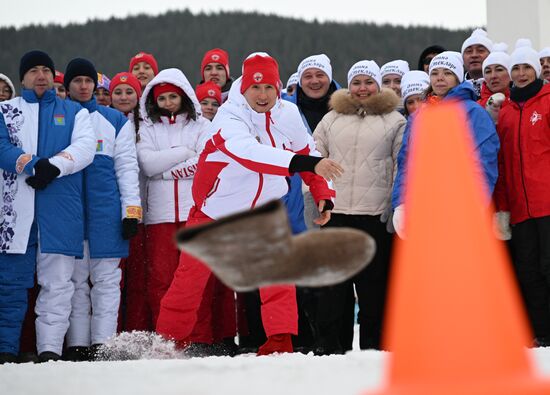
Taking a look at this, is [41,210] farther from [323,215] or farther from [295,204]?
[323,215]

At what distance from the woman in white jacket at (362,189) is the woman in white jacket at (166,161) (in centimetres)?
92

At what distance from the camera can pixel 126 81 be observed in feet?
23.0

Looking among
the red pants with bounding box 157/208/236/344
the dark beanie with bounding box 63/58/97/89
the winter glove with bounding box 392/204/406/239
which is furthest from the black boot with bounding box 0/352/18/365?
the winter glove with bounding box 392/204/406/239

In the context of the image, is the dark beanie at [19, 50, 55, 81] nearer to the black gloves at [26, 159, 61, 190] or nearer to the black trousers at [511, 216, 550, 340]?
the black gloves at [26, 159, 61, 190]

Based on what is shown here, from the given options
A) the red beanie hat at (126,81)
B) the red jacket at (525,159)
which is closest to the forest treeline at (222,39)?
the red beanie hat at (126,81)

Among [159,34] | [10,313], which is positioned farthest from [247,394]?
[159,34]

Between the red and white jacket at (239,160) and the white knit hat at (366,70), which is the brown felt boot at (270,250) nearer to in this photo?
the red and white jacket at (239,160)

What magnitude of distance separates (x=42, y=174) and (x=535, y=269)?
3231 mm

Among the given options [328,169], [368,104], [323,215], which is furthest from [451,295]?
[368,104]

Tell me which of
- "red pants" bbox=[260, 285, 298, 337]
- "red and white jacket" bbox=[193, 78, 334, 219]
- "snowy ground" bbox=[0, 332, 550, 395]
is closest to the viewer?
"snowy ground" bbox=[0, 332, 550, 395]

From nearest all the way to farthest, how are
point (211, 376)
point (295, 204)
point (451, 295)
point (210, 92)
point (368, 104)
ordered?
point (451, 295), point (211, 376), point (295, 204), point (368, 104), point (210, 92)

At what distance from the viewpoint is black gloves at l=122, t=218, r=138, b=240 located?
6148 mm

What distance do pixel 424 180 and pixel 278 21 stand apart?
41.5 feet

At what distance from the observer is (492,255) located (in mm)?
2014
